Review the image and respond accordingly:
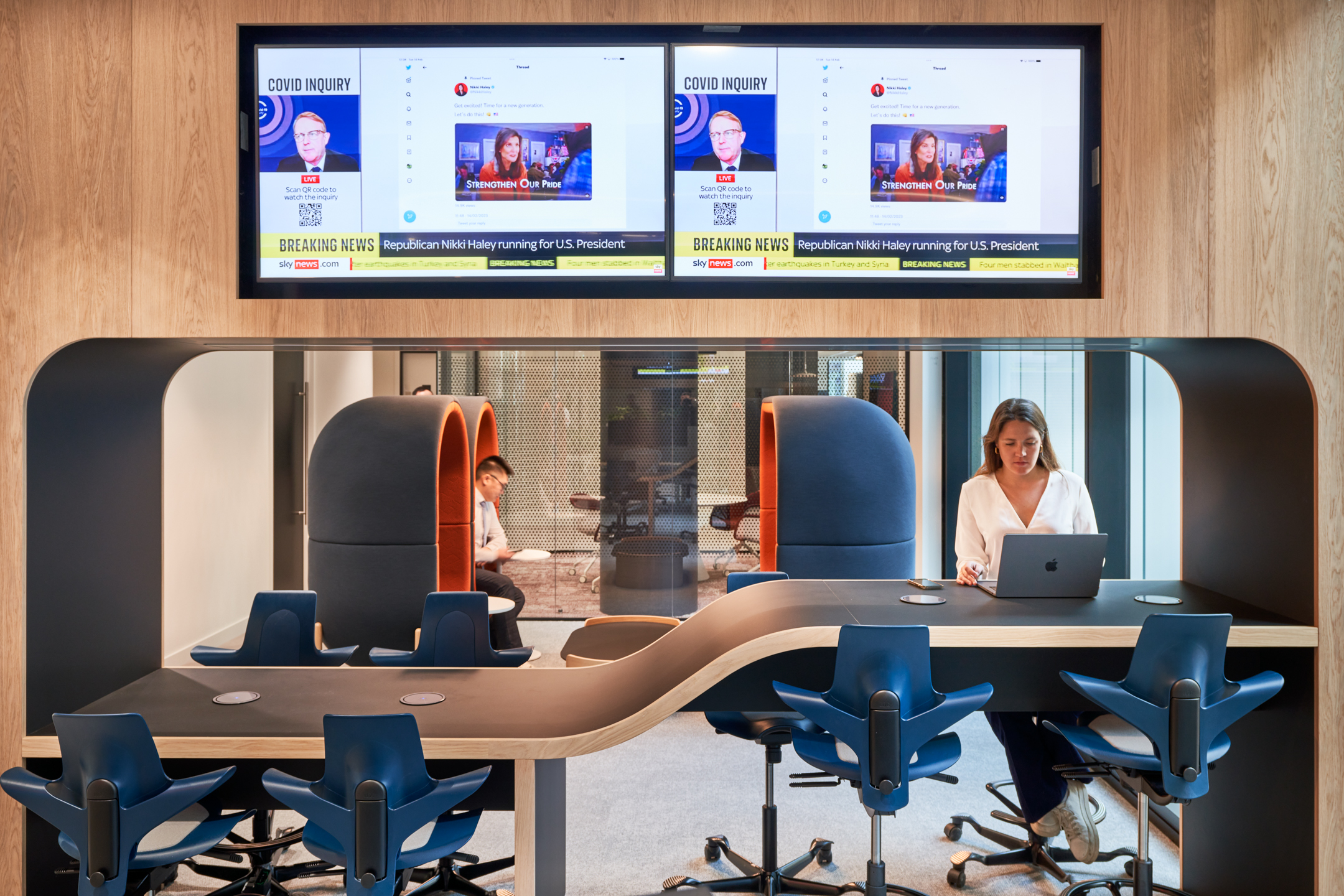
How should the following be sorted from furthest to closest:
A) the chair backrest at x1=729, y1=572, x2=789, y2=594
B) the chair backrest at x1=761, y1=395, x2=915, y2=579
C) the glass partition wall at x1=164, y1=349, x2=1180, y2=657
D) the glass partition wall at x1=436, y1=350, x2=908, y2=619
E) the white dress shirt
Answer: the glass partition wall at x1=436, y1=350, x2=908, y2=619, the glass partition wall at x1=164, y1=349, x2=1180, y2=657, the white dress shirt, the chair backrest at x1=761, y1=395, x2=915, y2=579, the chair backrest at x1=729, y1=572, x2=789, y2=594

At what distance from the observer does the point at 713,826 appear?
3.76 metres

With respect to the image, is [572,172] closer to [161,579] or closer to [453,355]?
[161,579]

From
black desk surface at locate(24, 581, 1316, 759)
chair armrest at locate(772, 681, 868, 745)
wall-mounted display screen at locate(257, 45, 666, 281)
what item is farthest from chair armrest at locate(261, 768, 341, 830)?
wall-mounted display screen at locate(257, 45, 666, 281)

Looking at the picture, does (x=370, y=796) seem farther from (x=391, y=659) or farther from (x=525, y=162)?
(x=525, y=162)

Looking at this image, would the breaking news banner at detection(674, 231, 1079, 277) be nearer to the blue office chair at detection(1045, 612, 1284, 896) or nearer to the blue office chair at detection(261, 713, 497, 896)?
the blue office chair at detection(1045, 612, 1284, 896)

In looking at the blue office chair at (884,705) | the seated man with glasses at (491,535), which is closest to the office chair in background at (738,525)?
the seated man with glasses at (491,535)

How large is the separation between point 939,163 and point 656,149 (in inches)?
31.3

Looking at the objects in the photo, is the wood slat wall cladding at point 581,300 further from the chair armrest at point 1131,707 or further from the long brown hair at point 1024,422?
the long brown hair at point 1024,422

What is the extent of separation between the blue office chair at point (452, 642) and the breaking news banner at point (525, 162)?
1.54m

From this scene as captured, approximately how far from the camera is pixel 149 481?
117 inches

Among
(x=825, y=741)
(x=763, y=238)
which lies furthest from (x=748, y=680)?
(x=763, y=238)

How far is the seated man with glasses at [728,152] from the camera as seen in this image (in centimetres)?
238

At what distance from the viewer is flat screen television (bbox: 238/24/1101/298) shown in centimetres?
238

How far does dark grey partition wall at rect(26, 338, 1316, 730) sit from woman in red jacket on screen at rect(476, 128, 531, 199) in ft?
1.40
